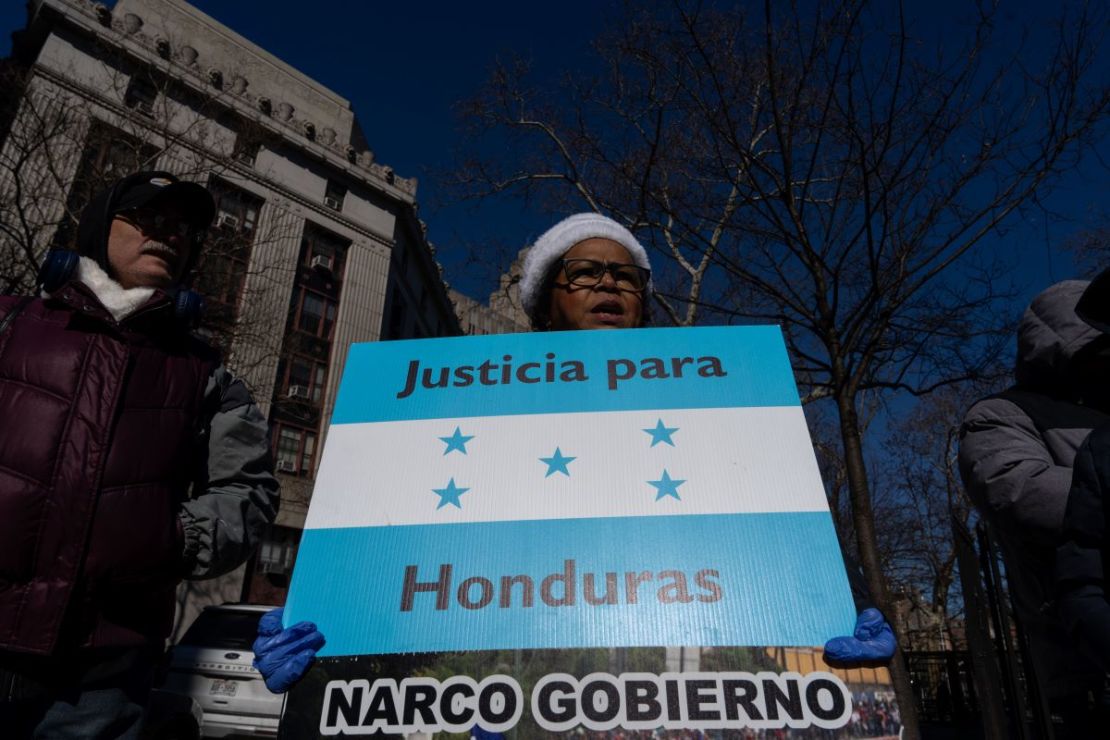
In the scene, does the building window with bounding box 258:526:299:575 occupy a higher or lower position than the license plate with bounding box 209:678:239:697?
higher

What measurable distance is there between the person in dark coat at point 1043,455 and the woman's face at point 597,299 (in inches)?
40.5

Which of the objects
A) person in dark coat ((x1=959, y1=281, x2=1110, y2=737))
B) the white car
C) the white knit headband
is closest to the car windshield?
the white car

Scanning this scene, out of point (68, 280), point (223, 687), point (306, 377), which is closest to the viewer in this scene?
point (68, 280)

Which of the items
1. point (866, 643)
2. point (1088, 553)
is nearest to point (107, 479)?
point (866, 643)

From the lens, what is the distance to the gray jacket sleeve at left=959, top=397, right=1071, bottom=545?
Answer: 57.7 inches

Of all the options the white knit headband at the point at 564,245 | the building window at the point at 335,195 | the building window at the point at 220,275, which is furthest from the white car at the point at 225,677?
the building window at the point at 335,195

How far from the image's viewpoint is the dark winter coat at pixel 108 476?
1.21m

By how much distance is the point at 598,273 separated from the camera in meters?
2.28

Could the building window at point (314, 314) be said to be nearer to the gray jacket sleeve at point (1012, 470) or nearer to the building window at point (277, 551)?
the building window at point (277, 551)

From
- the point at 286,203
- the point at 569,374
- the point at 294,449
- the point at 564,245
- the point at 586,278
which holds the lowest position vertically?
the point at 569,374

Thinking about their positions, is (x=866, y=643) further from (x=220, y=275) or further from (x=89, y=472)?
(x=220, y=275)

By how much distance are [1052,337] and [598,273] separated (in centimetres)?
129

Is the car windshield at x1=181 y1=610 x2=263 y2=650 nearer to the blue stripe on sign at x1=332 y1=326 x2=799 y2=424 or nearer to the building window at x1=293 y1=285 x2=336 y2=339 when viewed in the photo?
the blue stripe on sign at x1=332 y1=326 x2=799 y2=424

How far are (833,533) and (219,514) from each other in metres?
1.24
